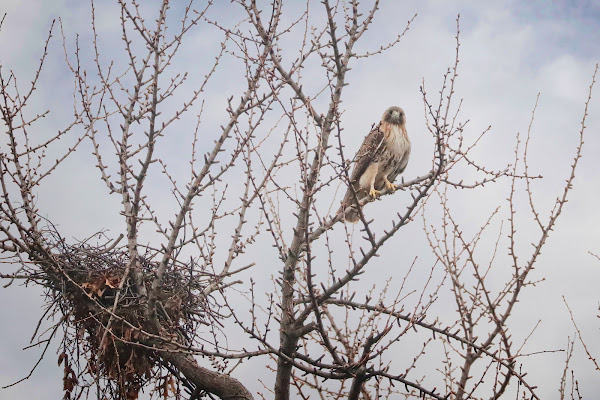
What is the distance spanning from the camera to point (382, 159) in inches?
317

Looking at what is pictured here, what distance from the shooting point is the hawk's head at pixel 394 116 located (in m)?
8.68

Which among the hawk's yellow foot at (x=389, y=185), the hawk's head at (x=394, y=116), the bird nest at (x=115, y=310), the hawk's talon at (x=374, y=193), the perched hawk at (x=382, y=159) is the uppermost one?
the hawk's head at (x=394, y=116)

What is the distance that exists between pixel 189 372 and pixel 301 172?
99.8 inches

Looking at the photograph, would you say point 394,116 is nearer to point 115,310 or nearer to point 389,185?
point 389,185

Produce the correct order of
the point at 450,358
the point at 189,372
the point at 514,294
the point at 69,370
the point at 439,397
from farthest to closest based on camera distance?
1. the point at 69,370
2. the point at 189,372
3. the point at 450,358
4. the point at 514,294
5. the point at 439,397

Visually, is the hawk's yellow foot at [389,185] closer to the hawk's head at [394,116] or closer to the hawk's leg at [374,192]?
the hawk's leg at [374,192]

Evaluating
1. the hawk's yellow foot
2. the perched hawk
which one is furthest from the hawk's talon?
the hawk's yellow foot

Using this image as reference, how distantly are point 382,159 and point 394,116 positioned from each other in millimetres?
861

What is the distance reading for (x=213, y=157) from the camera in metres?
6.22

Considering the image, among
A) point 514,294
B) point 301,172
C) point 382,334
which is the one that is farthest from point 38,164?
point 514,294

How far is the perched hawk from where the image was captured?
7.90 m

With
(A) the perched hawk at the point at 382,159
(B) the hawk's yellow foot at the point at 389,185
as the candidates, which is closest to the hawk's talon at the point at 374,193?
(A) the perched hawk at the point at 382,159

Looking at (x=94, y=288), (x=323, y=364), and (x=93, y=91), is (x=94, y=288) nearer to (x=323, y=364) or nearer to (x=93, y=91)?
(x=93, y=91)

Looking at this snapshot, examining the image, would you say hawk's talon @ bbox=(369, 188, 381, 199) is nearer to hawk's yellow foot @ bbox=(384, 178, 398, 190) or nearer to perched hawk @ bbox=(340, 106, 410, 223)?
perched hawk @ bbox=(340, 106, 410, 223)
